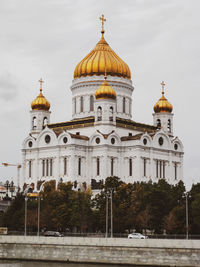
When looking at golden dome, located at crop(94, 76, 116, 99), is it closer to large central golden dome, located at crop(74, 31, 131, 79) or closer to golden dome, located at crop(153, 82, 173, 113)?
large central golden dome, located at crop(74, 31, 131, 79)

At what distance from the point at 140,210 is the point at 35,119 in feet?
123

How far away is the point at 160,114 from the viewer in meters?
110

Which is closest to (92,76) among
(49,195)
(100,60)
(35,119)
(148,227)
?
(100,60)

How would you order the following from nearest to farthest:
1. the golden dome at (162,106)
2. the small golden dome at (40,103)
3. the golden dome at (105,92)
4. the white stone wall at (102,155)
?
1. the white stone wall at (102,155)
2. the golden dome at (105,92)
3. the small golden dome at (40,103)
4. the golden dome at (162,106)

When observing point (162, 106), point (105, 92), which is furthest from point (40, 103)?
point (162, 106)

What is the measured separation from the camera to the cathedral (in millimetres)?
98250

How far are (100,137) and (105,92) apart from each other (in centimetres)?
653

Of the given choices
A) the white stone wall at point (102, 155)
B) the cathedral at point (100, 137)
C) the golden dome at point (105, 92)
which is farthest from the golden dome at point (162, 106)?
the golden dome at point (105, 92)

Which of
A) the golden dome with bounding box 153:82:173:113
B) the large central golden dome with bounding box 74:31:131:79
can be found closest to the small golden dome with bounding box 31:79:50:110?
the large central golden dome with bounding box 74:31:131:79

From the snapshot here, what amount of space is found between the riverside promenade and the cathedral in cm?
3175

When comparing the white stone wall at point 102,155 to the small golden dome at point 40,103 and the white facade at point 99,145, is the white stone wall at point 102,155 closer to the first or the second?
the white facade at point 99,145

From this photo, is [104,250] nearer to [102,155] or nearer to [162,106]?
[102,155]

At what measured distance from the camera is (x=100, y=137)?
9856cm

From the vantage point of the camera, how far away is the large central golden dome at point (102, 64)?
107062 millimetres
